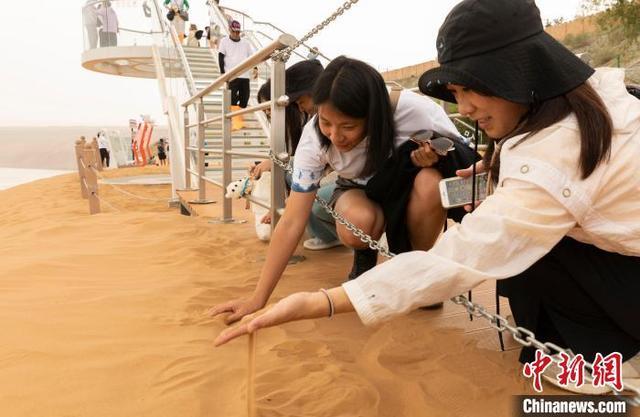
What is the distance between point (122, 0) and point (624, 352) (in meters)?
13.3

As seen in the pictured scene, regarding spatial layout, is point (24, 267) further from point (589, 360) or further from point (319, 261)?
point (589, 360)

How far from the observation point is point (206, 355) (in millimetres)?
1360

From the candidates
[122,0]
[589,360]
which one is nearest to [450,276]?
[589,360]

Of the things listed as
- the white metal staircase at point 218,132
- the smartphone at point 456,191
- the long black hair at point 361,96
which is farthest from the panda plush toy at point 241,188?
the white metal staircase at point 218,132

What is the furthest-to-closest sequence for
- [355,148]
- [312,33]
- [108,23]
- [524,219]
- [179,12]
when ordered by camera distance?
[108,23] → [179,12] → [312,33] → [355,148] → [524,219]

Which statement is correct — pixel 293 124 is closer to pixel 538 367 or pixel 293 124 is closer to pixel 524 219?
pixel 538 367

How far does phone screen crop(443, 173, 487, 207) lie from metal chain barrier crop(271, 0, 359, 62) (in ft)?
2.40

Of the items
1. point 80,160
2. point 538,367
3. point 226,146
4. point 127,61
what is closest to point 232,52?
point 80,160

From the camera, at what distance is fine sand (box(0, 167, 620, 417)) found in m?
1.14

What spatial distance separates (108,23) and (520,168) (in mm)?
13070

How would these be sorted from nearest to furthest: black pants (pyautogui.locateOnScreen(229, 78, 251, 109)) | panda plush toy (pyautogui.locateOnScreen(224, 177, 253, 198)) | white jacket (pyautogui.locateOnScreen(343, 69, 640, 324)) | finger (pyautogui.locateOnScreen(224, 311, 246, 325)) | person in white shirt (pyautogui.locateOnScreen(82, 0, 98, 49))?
white jacket (pyautogui.locateOnScreen(343, 69, 640, 324)), finger (pyautogui.locateOnScreen(224, 311, 246, 325)), panda plush toy (pyautogui.locateOnScreen(224, 177, 253, 198)), black pants (pyautogui.locateOnScreen(229, 78, 251, 109)), person in white shirt (pyautogui.locateOnScreen(82, 0, 98, 49))

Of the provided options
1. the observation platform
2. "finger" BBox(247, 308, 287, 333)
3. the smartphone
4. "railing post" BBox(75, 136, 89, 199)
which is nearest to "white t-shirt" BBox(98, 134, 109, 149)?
the observation platform

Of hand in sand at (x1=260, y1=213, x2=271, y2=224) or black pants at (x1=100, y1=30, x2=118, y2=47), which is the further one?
black pants at (x1=100, y1=30, x2=118, y2=47)

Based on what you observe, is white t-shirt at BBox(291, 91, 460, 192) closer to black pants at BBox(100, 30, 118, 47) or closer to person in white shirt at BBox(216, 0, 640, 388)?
person in white shirt at BBox(216, 0, 640, 388)
